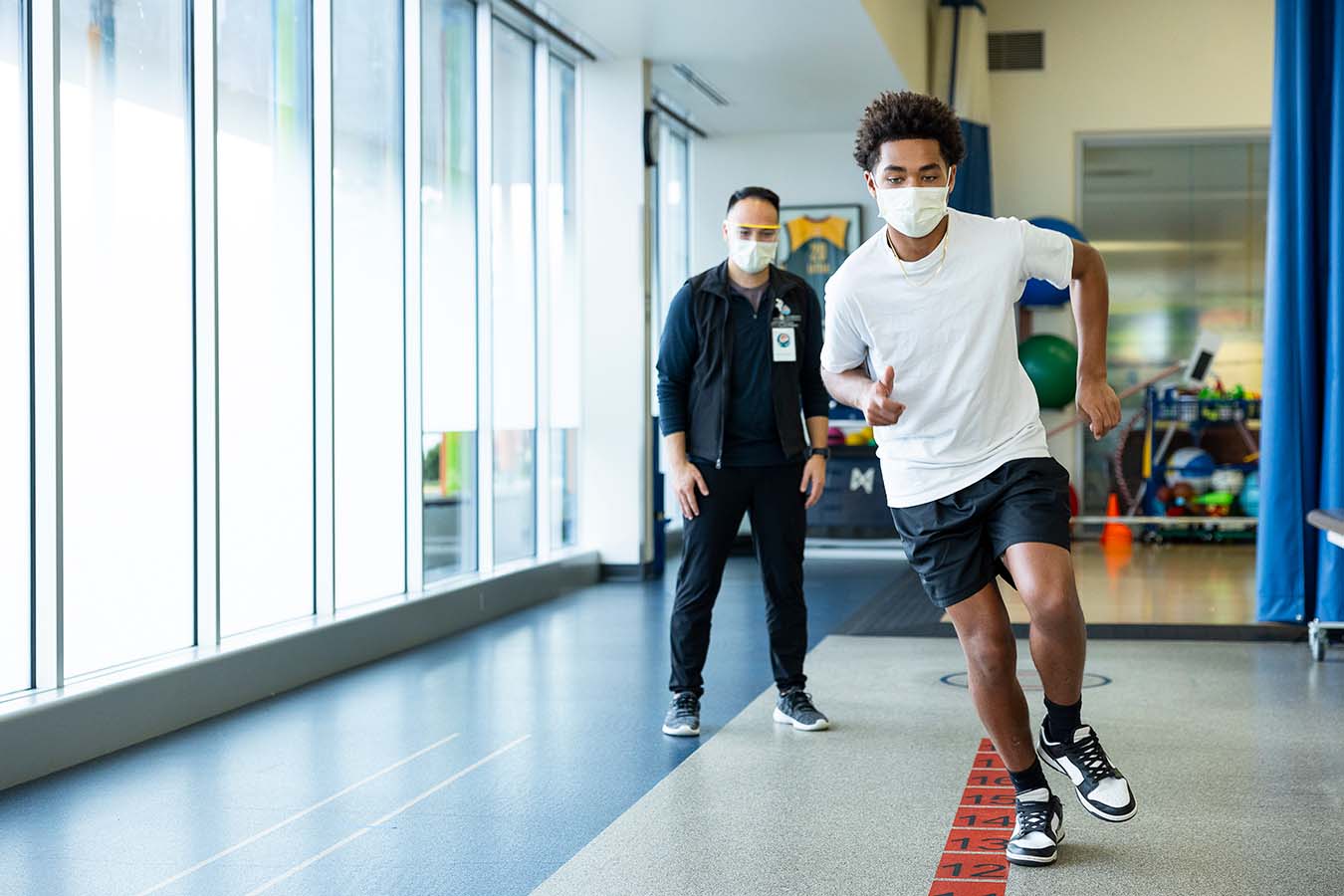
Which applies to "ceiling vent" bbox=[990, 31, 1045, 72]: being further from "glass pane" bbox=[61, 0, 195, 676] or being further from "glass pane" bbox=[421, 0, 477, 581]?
"glass pane" bbox=[61, 0, 195, 676]

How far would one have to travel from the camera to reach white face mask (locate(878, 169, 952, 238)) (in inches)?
106

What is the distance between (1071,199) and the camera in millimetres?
11102

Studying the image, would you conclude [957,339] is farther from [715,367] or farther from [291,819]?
[291,819]

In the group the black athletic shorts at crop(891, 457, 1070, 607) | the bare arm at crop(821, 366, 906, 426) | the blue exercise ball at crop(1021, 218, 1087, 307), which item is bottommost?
the black athletic shorts at crop(891, 457, 1070, 607)

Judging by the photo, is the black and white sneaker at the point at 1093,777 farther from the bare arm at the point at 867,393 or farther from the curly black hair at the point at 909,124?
the curly black hair at the point at 909,124

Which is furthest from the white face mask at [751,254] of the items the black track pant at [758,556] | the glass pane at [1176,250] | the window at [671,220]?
the glass pane at [1176,250]

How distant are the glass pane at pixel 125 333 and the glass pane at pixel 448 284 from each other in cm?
176

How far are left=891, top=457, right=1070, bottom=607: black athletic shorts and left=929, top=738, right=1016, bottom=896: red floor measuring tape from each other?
49 centimetres

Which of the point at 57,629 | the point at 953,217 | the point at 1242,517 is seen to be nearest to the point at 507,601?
the point at 57,629

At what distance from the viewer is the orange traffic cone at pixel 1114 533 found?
33.7 ft

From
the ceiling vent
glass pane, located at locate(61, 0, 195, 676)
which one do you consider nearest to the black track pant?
glass pane, located at locate(61, 0, 195, 676)

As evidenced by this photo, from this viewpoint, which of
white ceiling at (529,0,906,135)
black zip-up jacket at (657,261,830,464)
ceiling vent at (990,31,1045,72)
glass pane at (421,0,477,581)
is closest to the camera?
black zip-up jacket at (657,261,830,464)

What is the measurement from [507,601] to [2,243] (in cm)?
344

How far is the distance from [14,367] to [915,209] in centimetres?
242
